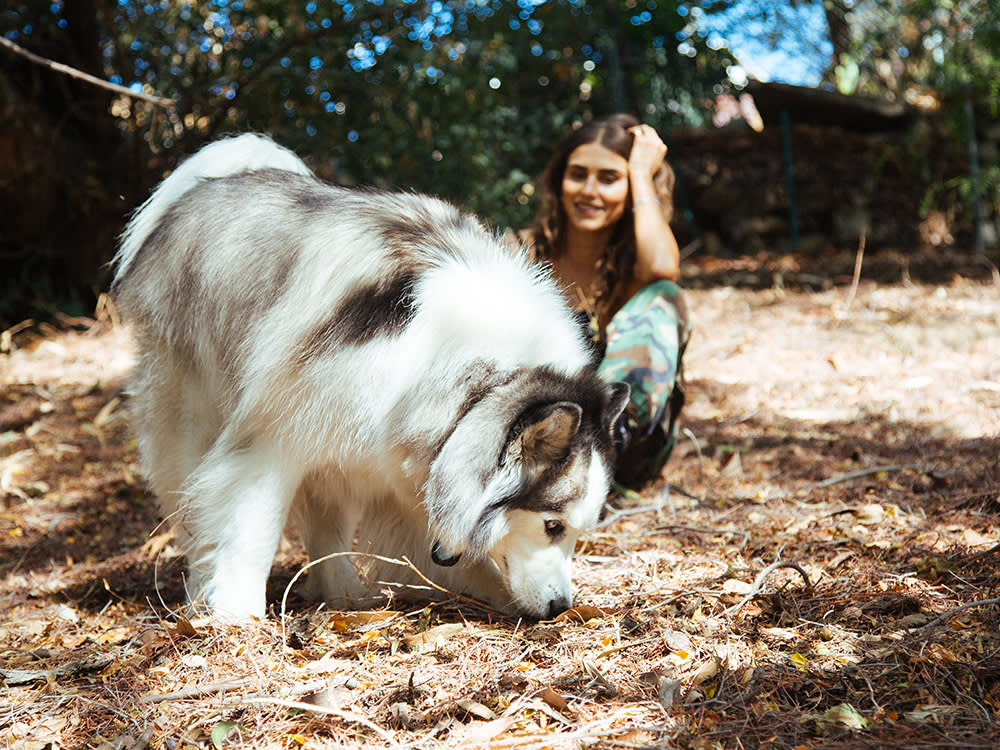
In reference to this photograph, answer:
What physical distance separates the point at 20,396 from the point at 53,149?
7.82 ft

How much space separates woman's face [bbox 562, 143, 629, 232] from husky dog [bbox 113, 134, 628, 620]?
1.32m

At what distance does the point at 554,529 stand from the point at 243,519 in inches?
37.4

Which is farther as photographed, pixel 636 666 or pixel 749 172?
pixel 749 172

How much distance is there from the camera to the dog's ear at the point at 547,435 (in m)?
2.29

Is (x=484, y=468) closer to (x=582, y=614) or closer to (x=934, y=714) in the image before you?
(x=582, y=614)

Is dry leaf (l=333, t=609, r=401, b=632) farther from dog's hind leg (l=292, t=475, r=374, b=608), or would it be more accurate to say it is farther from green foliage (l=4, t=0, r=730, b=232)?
green foliage (l=4, t=0, r=730, b=232)

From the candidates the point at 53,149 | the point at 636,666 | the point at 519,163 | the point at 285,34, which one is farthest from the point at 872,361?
the point at 53,149

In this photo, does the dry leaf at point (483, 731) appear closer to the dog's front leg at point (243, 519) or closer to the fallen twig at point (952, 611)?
the dog's front leg at point (243, 519)

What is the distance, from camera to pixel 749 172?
955 centimetres

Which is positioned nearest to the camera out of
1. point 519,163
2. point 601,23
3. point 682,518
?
point 682,518

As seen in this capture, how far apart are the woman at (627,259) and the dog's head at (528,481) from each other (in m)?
1.21

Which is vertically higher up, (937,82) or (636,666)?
(937,82)

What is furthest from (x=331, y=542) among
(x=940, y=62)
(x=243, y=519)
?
(x=940, y=62)

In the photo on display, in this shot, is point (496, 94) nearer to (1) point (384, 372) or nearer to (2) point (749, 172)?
(2) point (749, 172)
